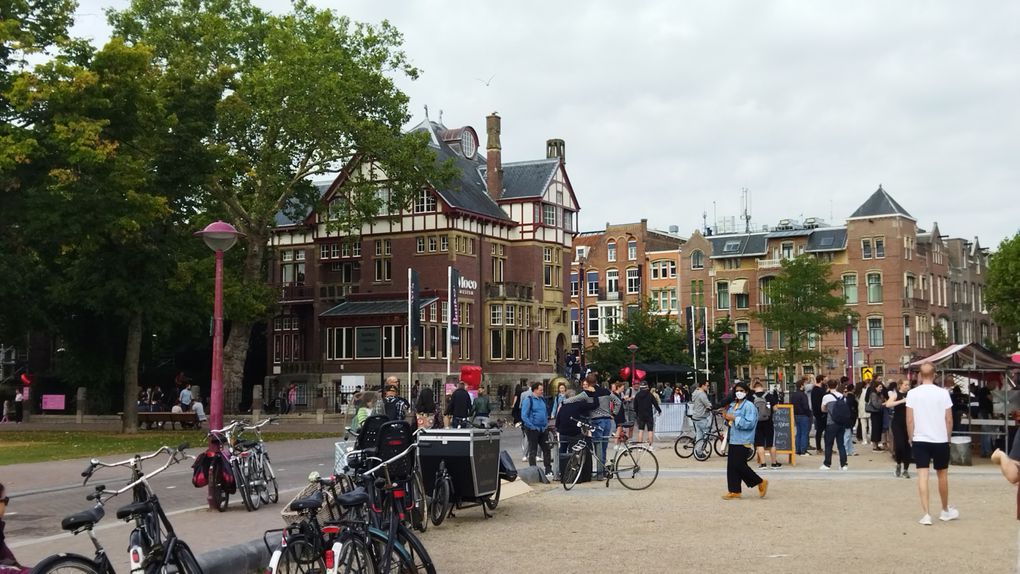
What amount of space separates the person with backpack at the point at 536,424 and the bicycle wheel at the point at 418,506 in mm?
6393

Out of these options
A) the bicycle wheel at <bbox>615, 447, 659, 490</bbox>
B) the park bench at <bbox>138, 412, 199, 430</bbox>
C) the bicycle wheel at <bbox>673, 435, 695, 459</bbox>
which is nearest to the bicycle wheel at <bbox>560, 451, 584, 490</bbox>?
the bicycle wheel at <bbox>615, 447, 659, 490</bbox>

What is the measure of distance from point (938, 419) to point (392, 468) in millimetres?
6467

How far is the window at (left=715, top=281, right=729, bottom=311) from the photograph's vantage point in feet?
291

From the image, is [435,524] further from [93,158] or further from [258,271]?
[258,271]

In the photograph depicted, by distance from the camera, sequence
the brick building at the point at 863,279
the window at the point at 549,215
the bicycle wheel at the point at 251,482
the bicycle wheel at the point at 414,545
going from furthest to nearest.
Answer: the brick building at the point at 863,279 → the window at the point at 549,215 → the bicycle wheel at the point at 251,482 → the bicycle wheel at the point at 414,545

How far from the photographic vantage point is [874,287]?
82562 millimetres

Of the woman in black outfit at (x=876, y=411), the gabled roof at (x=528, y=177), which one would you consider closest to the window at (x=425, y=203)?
the gabled roof at (x=528, y=177)

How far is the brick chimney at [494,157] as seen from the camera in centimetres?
6688

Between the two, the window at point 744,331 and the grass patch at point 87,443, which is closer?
the grass patch at point 87,443

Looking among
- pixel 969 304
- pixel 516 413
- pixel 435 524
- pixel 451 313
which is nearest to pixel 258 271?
pixel 451 313

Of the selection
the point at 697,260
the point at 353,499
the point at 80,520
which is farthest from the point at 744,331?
the point at 80,520

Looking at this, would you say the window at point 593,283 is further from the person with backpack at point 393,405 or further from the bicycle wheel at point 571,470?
the person with backpack at point 393,405

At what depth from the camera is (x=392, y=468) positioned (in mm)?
11984

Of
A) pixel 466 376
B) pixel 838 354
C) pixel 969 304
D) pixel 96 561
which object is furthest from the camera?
pixel 969 304
